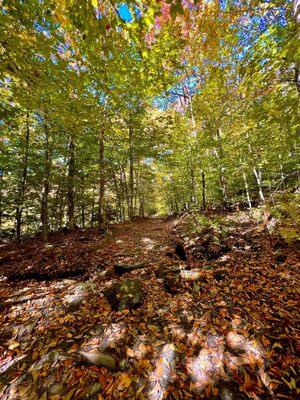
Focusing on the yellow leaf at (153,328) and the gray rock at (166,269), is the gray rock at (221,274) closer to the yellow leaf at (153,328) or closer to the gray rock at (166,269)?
the gray rock at (166,269)

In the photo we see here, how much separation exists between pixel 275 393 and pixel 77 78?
5.47 meters

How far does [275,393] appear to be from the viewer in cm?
232

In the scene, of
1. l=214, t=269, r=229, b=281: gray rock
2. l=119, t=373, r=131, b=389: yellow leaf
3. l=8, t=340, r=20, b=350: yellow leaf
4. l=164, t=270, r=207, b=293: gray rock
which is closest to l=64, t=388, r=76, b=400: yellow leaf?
l=119, t=373, r=131, b=389: yellow leaf

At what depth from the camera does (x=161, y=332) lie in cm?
337

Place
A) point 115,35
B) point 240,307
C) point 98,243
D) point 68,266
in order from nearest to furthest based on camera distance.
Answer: point 115,35
point 240,307
point 68,266
point 98,243

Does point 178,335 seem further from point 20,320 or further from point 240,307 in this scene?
point 20,320

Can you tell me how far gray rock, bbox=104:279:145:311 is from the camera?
13.4ft

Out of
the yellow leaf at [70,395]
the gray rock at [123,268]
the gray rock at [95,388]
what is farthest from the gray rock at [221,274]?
the yellow leaf at [70,395]

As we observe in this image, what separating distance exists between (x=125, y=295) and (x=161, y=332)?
119 centimetres

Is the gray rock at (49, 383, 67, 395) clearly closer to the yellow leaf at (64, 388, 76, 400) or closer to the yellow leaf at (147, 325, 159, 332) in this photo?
the yellow leaf at (64, 388, 76, 400)

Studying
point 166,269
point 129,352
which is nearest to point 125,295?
point 129,352

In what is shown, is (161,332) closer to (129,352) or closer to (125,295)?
(129,352)

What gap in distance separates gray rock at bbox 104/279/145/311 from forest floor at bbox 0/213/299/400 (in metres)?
0.08

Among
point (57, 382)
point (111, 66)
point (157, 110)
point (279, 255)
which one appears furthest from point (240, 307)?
point (157, 110)
